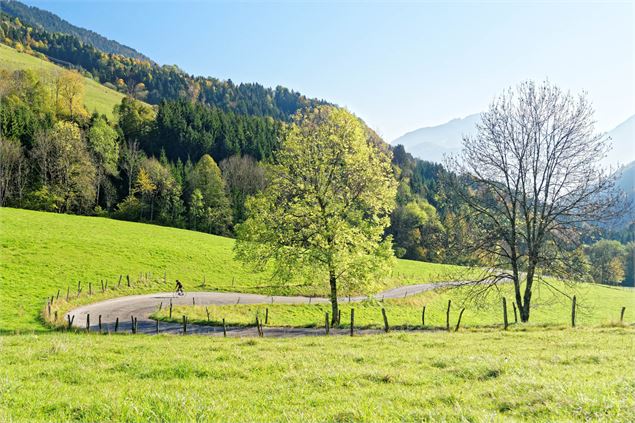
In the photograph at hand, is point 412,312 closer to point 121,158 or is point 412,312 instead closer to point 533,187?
point 533,187

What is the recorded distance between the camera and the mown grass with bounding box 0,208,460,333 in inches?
1536

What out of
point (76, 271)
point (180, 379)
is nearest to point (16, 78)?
point (76, 271)

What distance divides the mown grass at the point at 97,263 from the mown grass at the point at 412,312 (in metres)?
3.80

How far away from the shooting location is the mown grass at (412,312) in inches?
1286

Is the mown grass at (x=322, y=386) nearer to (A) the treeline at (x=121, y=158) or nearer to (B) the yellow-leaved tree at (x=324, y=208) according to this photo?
(B) the yellow-leaved tree at (x=324, y=208)

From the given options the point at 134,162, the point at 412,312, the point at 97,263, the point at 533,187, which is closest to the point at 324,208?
the point at 533,187

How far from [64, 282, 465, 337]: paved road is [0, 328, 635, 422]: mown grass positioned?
13.2 metres

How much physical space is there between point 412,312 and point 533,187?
25.7m

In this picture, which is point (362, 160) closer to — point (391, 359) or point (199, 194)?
point (391, 359)

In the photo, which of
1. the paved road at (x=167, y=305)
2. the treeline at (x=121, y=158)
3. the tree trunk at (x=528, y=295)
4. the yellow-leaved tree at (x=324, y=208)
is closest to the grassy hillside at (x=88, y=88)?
the treeline at (x=121, y=158)

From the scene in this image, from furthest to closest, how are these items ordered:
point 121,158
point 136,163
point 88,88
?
1. point 88,88
2. point 121,158
3. point 136,163

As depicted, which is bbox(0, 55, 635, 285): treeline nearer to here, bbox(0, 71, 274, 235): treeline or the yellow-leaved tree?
bbox(0, 71, 274, 235): treeline

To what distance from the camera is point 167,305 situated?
40.9 m

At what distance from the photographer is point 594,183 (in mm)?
25719
